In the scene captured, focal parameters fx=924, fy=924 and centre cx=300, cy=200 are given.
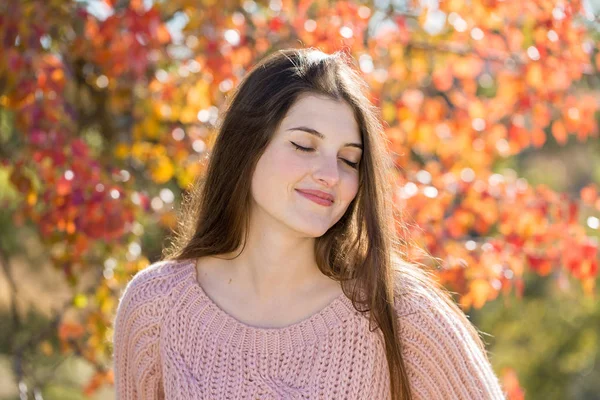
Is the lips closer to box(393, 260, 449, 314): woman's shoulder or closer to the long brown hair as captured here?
the long brown hair

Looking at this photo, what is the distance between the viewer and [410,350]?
2.07 m

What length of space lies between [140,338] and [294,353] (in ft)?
1.44

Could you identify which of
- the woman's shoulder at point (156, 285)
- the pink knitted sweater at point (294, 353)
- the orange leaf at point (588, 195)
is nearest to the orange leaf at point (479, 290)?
the orange leaf at point (588, 195)

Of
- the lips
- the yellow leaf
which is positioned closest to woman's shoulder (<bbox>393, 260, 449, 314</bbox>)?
the lips

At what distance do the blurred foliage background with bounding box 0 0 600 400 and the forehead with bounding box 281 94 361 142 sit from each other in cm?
83

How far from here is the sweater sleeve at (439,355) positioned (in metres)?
2.03

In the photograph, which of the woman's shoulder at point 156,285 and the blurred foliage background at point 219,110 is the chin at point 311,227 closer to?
the woman's shoulder at point 156,285

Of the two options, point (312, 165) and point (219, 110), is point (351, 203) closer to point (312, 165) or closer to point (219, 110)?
point (312, 165)

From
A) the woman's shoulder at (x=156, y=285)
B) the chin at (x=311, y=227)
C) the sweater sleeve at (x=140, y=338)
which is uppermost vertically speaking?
the chin at (x=311, y=227)

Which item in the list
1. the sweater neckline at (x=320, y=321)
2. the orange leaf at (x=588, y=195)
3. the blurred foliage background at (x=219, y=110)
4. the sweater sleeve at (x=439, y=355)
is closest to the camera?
the sweater sleeve at (x=439, y=355)

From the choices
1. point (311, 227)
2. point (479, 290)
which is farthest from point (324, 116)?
point (479, 290)

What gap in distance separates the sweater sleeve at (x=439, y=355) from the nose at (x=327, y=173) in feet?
1.01

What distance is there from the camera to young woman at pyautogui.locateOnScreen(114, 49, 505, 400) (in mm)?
2070

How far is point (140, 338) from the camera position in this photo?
2.33 metres
